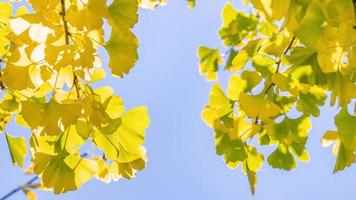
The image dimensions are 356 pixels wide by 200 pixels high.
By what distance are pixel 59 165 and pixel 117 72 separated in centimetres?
16

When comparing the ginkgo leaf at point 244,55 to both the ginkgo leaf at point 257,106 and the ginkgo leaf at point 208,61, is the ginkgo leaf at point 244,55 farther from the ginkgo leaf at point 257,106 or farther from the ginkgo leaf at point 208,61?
the ginkgo leaf at point 208,61

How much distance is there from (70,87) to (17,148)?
201mm

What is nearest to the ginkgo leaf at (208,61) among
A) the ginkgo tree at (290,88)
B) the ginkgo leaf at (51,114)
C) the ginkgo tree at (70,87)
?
the ginkgo tree at (290,88)

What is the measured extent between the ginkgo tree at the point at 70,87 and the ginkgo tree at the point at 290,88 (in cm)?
16

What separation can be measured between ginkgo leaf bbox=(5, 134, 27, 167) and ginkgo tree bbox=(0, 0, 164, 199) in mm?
54

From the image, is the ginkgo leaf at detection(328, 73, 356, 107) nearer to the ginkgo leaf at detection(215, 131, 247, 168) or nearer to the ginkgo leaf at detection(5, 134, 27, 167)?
the ginkgo leaf at detection(215, 131, 247, 168)

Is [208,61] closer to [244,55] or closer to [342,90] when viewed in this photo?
[244,55]

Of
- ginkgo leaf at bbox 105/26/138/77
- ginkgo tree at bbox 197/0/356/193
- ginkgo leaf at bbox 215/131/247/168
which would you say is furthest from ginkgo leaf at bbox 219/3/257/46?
ginkgo leaf at bbox 105/26/138/77

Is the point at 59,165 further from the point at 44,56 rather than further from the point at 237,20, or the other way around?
the point at 237,20

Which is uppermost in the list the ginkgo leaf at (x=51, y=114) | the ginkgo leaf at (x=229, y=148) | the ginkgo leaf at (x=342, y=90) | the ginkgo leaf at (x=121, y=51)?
the ginkgo leaf at (x=121, y=51)

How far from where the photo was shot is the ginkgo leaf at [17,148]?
846 millimetres

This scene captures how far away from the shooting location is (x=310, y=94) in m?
0.78

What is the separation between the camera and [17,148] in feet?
2.80

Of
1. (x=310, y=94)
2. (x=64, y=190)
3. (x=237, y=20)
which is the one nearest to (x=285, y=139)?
(x=310, y=94)
